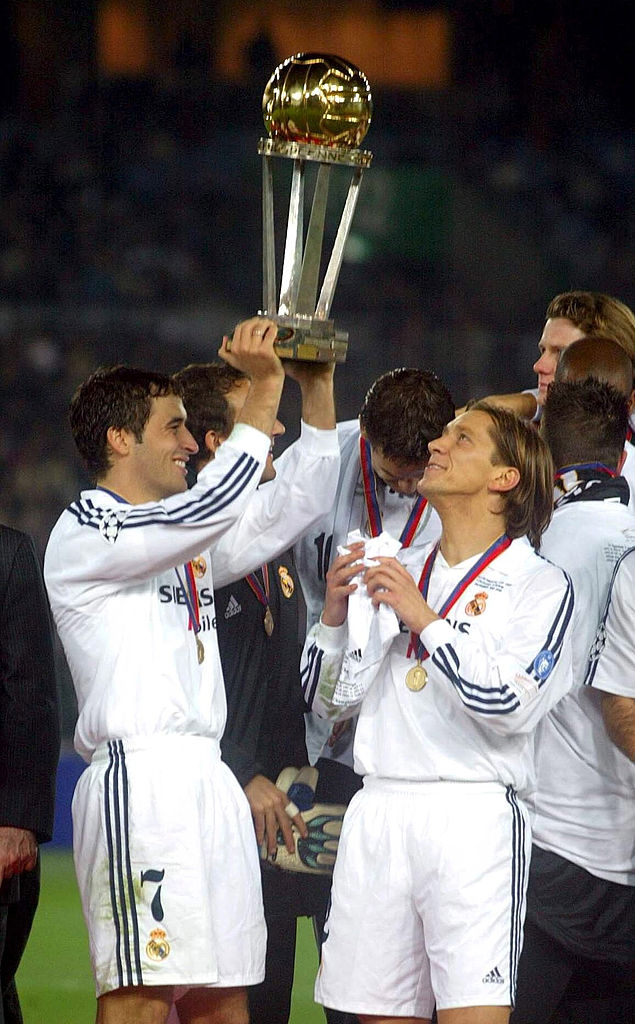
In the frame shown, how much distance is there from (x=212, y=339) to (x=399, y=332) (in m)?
1.48

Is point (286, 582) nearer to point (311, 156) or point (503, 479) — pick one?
point (503, 479)

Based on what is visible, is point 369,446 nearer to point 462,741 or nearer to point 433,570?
point 433,570

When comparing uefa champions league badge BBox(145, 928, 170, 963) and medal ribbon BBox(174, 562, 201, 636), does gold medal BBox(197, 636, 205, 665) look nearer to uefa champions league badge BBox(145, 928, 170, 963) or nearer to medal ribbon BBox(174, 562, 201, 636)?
medal ribbon BBox(174, 562, 201, 636)

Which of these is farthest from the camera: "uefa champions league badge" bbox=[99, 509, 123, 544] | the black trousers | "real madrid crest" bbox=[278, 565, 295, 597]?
"real madrid crest" bbox=[278, 565, 295, 597]

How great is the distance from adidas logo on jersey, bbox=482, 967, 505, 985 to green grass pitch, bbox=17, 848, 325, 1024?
84.9 inches

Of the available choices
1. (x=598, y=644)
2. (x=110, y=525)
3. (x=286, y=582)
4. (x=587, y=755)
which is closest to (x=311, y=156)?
(x=110, y=525)

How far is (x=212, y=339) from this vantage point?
10.6 meters

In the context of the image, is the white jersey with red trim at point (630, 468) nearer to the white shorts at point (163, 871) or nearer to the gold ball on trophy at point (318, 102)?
the gold ball on trophy at point (318, 102)

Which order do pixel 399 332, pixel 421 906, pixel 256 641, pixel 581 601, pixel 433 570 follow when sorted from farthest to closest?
pixel 399 332 → pixel 256 641 → pixel 581 601 → pixel 433 570 → pixel 421 906

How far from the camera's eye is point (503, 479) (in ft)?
9.73

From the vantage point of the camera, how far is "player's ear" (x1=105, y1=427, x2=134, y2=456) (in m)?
3.07

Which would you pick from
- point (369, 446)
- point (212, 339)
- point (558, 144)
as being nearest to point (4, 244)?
point (212, 339)

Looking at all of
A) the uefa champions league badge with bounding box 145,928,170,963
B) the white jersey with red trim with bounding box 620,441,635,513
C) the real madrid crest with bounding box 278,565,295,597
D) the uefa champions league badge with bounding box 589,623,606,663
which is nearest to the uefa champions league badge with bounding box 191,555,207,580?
the real madrid crest with bounding box 278,565,295,597

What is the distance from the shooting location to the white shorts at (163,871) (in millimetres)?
2801
